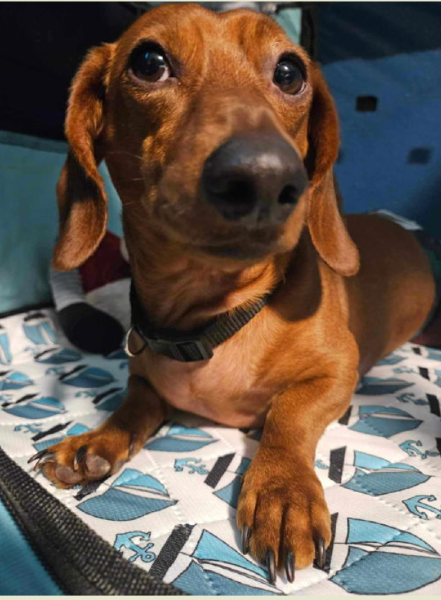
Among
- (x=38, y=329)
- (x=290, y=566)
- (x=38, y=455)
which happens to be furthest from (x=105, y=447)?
(x=38, y=329)

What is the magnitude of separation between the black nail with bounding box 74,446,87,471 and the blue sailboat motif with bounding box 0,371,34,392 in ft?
2.24

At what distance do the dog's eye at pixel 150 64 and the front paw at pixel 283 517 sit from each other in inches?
38.5

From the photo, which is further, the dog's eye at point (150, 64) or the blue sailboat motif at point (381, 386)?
the blue sailboat motif at point (381, 386)

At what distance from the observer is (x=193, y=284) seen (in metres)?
1.42

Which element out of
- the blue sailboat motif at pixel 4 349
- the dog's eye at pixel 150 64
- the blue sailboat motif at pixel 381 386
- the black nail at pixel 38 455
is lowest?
the blue sailboat motif at pixel 4 349

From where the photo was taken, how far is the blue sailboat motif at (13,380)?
1846 millimetres

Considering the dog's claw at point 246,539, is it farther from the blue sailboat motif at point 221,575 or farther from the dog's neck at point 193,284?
the dog's neck at point 193,284

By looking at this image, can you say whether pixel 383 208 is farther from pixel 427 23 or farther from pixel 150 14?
pixel 150 14

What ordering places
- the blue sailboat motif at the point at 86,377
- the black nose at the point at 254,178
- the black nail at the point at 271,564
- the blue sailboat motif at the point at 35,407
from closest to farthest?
the black nose at the point at 254,178
the black nail at the point at 271,564
the blue sailboat motif at the point at 35,407
the blue sailboat motif at the point at 86,377

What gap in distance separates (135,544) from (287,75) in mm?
1192

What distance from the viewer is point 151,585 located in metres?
0.81

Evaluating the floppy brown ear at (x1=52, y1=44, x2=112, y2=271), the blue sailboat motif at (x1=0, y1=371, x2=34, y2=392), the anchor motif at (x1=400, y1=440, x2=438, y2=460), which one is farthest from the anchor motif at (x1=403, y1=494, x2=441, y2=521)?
the blue sailboat motif at (x1=0, y1=371, x2=34, y2=392)

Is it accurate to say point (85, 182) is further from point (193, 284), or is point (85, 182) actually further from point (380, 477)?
point (380, 477)

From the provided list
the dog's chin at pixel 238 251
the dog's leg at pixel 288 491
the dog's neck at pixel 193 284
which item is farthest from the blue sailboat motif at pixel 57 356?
the dog's chin at pixel 238 251
